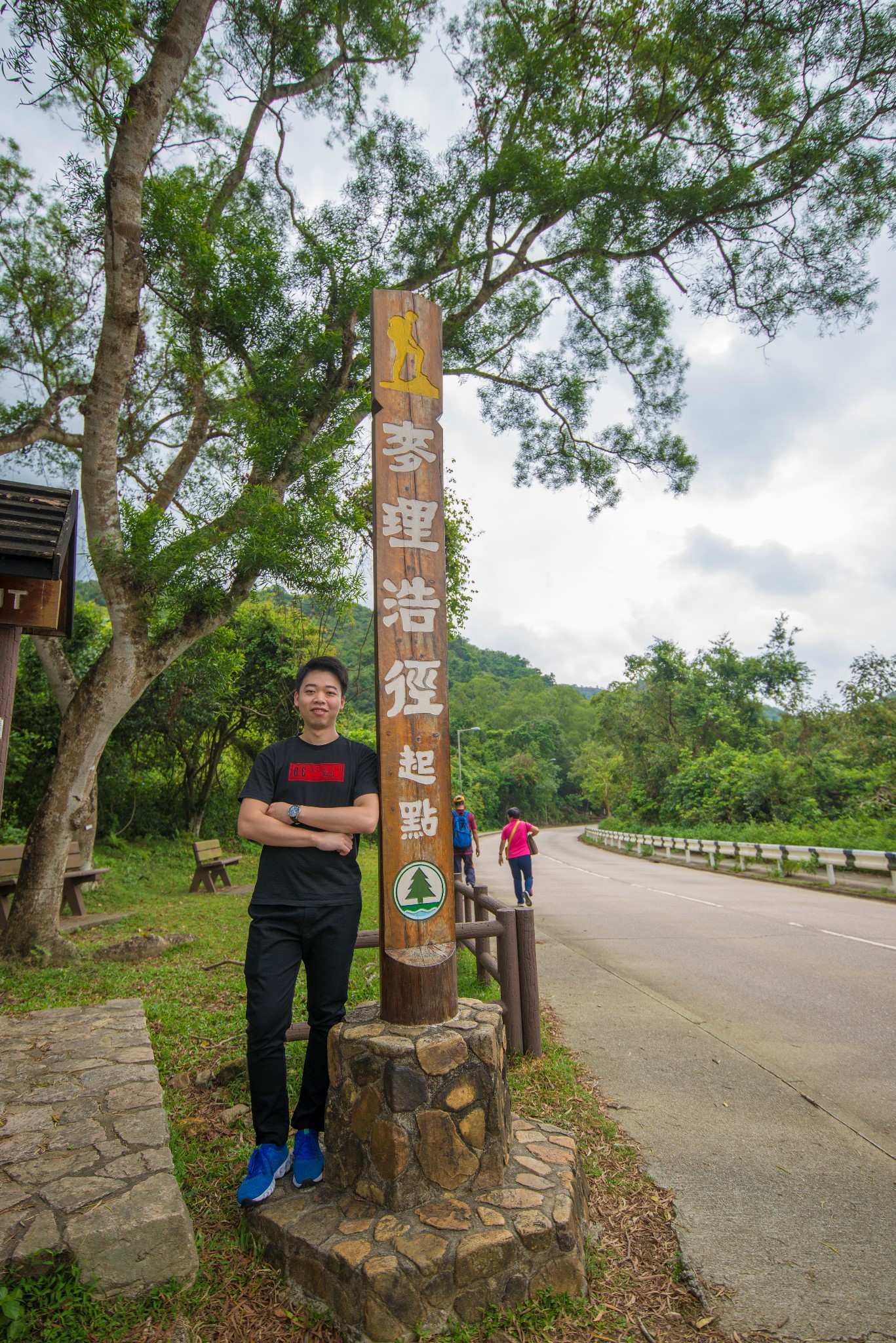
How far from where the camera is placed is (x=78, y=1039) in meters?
4.44

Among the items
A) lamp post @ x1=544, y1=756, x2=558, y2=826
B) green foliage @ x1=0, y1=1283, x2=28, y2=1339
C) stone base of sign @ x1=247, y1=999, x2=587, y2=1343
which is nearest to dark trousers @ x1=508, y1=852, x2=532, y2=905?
stone base of sign @ x1=247, y1=999, x2=587, y2=1343

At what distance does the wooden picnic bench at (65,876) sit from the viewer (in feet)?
25.8

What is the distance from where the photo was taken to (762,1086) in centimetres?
409

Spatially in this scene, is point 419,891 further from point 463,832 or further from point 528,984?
point 463,832

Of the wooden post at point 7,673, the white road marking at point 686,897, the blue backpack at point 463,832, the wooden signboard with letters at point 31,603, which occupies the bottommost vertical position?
the white road marking at point 686,897

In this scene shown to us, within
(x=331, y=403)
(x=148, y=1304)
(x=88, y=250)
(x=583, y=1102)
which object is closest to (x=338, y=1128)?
(x=148, y=1304)

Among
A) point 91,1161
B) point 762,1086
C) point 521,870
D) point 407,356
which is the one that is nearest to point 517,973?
point 762,1086

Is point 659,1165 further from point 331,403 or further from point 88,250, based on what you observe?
point 88,250

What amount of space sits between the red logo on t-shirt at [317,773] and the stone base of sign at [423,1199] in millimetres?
928

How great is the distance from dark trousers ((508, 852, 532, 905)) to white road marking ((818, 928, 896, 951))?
388cm

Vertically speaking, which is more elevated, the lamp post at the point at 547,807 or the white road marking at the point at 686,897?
the lamp post at the point at 547,807

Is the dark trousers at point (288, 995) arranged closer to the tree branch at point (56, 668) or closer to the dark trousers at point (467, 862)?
the tree branch at point (56, 668)

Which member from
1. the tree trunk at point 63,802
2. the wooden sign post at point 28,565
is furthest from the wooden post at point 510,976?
the tree trunk at point 63,802

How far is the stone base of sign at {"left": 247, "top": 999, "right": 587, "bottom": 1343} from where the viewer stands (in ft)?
7.41
